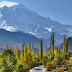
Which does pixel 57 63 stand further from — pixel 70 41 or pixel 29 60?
pixel 70 41

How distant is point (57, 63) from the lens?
32.3 meters

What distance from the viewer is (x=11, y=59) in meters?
19.3

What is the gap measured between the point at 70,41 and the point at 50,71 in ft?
560

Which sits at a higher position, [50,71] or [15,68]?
[15,68]

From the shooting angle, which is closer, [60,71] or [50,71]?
[60,71]

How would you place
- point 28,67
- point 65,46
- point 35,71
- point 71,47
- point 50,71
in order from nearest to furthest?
point 50,71 → point 35,71 → point 28,67 → point 65,46 → point 71,47

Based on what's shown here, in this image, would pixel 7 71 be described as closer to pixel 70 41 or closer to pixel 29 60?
pixel 29 60

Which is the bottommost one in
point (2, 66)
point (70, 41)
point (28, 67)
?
point (28, 67)

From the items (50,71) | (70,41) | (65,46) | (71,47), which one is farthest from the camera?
(70,41)

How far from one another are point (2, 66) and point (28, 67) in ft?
68.5

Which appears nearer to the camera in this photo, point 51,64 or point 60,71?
point 60,71

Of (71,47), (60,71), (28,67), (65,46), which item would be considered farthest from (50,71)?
(71,47)

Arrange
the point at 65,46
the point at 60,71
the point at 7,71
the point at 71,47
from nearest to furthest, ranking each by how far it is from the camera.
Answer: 1. the point at 7,71
2. the point at 60,71
3. the point at 65,46
4. the point at 71,47

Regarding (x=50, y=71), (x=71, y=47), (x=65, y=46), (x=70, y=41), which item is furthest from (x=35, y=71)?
(x=70, y=41)
